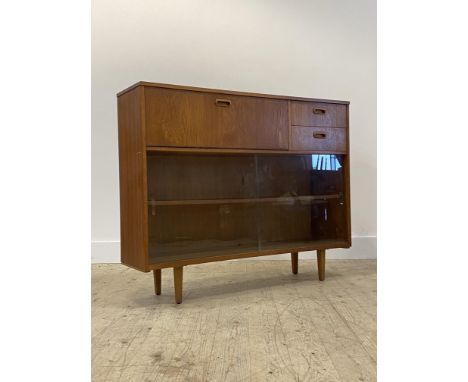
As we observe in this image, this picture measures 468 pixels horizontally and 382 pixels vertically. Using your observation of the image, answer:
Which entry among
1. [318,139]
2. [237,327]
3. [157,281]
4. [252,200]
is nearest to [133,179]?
[157,281]

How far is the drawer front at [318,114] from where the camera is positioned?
210 cm

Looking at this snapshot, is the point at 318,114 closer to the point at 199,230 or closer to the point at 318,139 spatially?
the point at 318,139

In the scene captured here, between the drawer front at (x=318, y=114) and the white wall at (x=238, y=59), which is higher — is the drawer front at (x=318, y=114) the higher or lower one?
the lower one

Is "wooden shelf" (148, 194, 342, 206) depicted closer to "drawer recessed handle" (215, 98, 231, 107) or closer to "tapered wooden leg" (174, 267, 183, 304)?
"tapered wooden leg" (174, 267, 183, 304)

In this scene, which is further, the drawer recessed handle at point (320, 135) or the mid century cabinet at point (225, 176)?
the drawer recessed handle at point (320, 135)

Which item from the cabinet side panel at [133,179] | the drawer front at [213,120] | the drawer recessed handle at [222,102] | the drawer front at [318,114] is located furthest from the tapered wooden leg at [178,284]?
the drawer front at [318,114]

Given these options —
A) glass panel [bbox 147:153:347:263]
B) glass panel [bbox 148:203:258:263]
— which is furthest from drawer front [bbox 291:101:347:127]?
glass panel [bbox 148:203:258:263]

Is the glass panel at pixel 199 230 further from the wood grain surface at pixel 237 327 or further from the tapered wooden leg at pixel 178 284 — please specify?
the wood grain surface at pixel 237 327

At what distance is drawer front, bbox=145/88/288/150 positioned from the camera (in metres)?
1.75

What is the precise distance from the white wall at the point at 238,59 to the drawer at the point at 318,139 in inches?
25.4

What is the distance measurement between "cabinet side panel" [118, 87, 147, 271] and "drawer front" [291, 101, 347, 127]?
0.76 m

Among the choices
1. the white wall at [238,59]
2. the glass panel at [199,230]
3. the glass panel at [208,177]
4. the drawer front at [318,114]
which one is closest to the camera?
the glass panel at [199,230]
